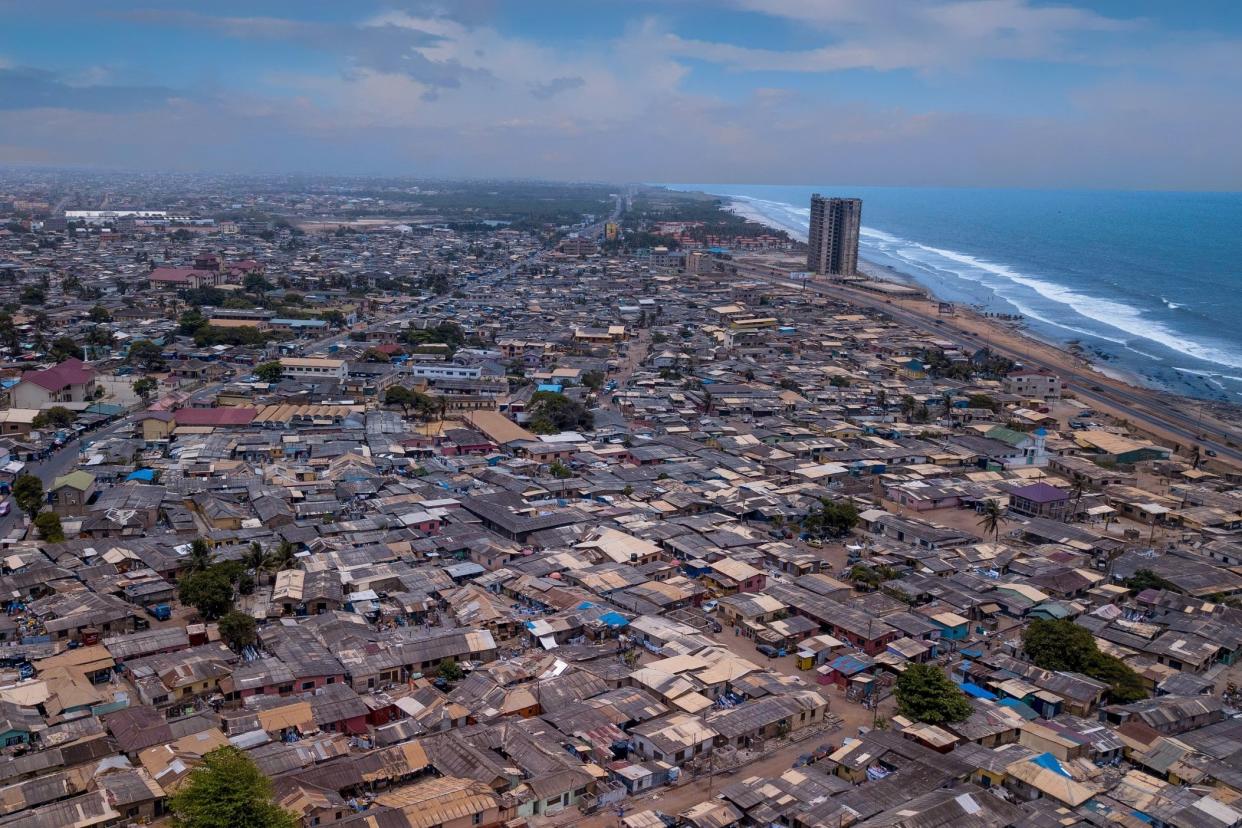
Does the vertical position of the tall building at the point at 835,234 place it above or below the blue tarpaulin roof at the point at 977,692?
above

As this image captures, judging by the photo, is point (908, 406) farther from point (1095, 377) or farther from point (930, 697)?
point (930, 697)

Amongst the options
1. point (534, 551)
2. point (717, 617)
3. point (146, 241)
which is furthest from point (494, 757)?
point (146, 241)

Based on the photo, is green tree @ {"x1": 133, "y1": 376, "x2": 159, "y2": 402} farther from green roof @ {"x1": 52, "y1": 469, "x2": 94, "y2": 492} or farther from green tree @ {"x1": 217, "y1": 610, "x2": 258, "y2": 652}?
green tree @ {"x1": 217, "y1": 610, "x2": 258, "y2": 652}

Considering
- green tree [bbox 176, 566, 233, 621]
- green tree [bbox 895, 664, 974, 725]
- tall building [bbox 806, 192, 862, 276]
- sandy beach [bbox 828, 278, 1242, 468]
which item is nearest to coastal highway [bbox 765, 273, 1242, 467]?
sandy beach [bbox 828, 278, 1242, 468]

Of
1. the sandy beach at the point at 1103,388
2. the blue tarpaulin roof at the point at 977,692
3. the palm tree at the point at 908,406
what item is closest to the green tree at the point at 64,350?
the palm tree at the point at 908,406

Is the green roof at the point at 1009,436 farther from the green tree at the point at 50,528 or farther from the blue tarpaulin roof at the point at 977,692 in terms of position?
the green tree at the point at 50,528

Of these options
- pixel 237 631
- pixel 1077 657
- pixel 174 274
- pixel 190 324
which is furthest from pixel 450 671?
pixel 174 274

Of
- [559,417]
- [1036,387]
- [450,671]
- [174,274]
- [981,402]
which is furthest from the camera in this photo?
[174,274]
